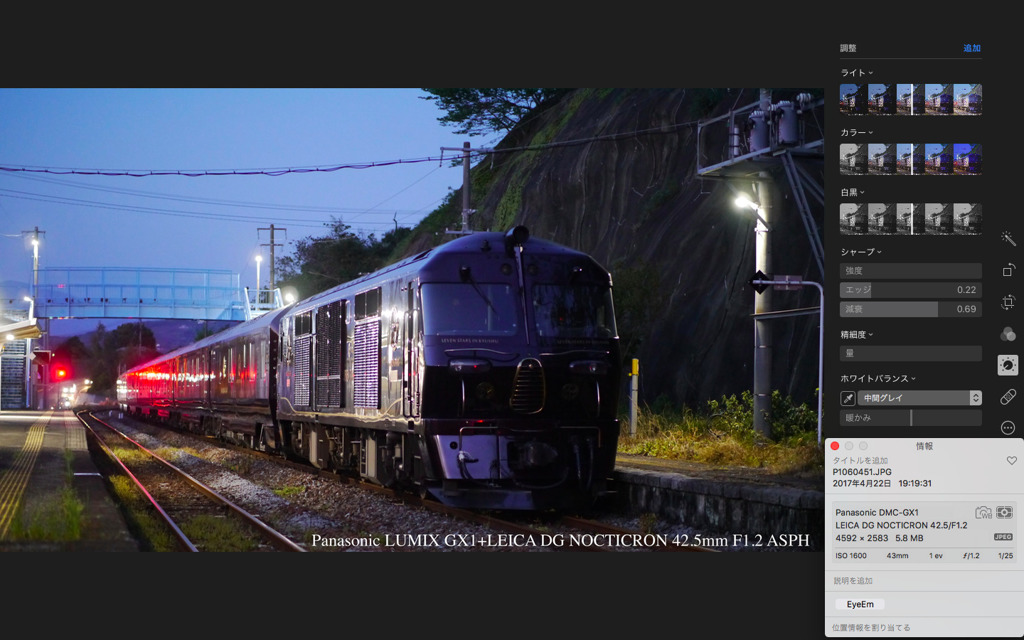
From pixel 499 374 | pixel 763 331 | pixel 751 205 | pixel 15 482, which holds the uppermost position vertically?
pixel 751 205

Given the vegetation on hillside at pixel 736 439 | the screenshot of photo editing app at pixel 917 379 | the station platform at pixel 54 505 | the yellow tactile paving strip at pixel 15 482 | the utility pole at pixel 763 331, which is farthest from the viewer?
the utility pole at pixel 763 331

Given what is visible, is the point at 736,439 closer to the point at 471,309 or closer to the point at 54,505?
the point at 471,309

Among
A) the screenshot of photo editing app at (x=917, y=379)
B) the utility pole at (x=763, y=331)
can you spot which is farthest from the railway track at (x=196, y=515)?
the utility pole at (x=763, y=331)

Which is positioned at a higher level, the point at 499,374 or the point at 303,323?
the point at 303,323

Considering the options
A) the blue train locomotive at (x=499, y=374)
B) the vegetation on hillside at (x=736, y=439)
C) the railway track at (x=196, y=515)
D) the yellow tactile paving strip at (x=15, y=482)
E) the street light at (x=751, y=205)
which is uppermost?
the street light at (x=751, y=205)

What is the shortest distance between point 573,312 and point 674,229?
1533 cm

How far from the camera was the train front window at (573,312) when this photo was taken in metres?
13.3

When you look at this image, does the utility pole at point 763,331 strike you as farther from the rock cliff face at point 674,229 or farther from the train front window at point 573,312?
the train front window at point 573,312

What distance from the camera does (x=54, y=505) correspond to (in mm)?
13969

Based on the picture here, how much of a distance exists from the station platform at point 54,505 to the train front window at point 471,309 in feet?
13.8

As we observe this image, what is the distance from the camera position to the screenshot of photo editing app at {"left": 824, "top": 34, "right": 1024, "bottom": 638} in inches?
282

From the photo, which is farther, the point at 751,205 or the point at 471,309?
the point at 751,205

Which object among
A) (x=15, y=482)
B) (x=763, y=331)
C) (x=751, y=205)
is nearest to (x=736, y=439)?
(x=763, y=331)

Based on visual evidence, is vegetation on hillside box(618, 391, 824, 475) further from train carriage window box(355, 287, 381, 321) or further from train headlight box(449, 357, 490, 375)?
train carriage window box(355, 287, 381, 321)
